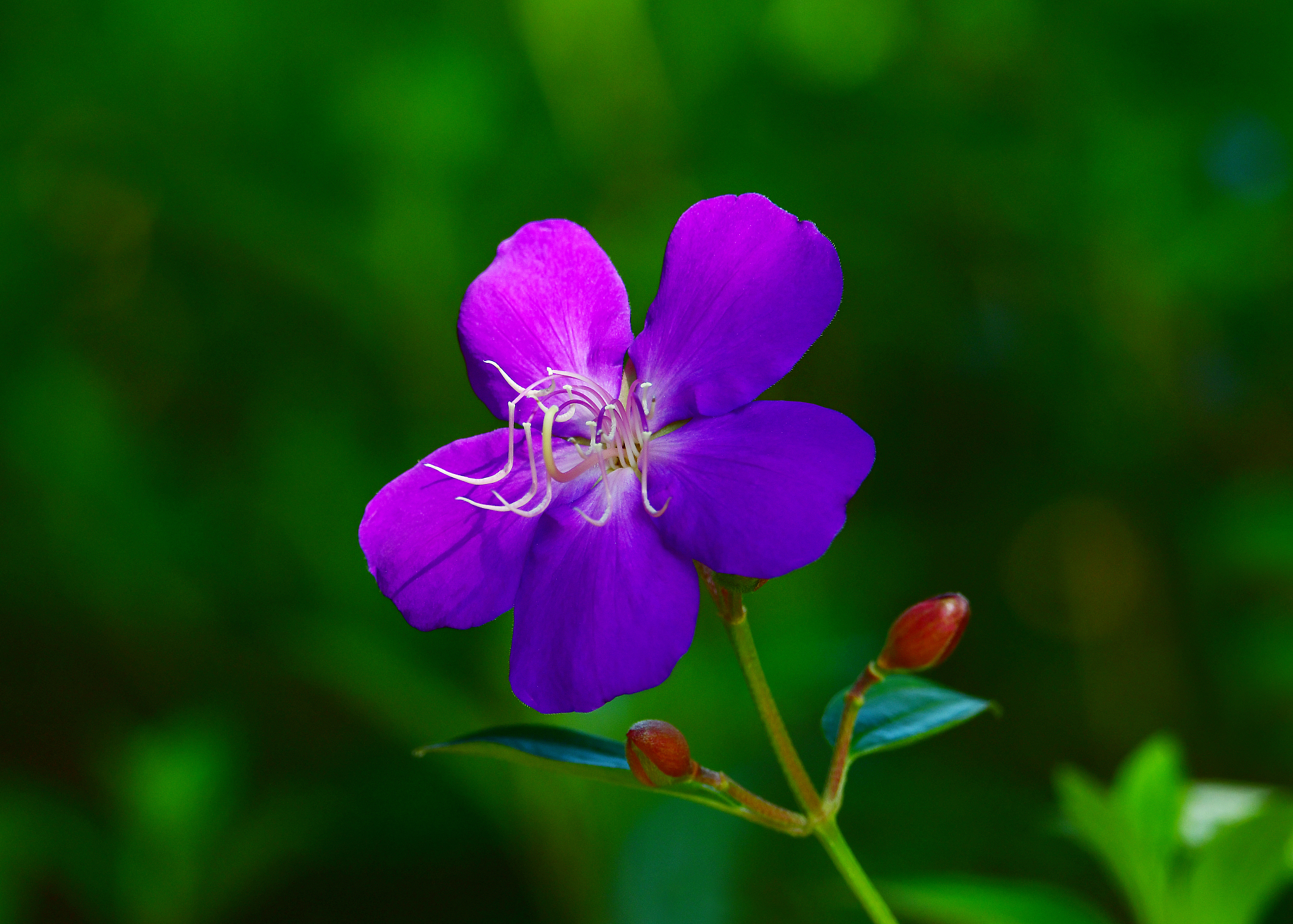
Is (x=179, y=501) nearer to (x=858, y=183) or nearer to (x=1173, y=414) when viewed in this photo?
(x=858, y=183)

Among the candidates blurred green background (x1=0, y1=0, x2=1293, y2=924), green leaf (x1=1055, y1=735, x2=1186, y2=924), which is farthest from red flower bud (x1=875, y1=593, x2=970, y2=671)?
blurred green background (x1=0, y1=0, x2=1293, y2=924)

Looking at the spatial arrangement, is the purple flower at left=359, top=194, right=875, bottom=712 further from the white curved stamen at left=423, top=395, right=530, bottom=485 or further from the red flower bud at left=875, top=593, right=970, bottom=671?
the red flower bud at left=875, top=593, right=970, bottom=671

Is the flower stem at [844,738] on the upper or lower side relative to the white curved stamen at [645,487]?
lower

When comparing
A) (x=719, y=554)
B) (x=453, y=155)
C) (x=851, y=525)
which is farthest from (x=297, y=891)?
(x=719, y=554)

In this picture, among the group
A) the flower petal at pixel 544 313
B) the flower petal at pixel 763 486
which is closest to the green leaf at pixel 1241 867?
the flower petal at pixel 763 486

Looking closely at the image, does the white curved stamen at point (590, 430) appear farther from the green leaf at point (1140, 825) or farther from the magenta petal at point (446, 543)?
the green leaf at point (1140, 825)

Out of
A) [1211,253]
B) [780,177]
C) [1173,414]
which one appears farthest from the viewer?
[780,177]

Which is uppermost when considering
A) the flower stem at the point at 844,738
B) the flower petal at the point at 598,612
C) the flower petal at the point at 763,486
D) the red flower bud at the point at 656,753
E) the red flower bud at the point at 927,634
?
the flower petal at the point at 763,486

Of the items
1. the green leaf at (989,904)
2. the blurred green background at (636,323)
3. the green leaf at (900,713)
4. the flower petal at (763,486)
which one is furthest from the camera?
the blurred green background at (636,323)
